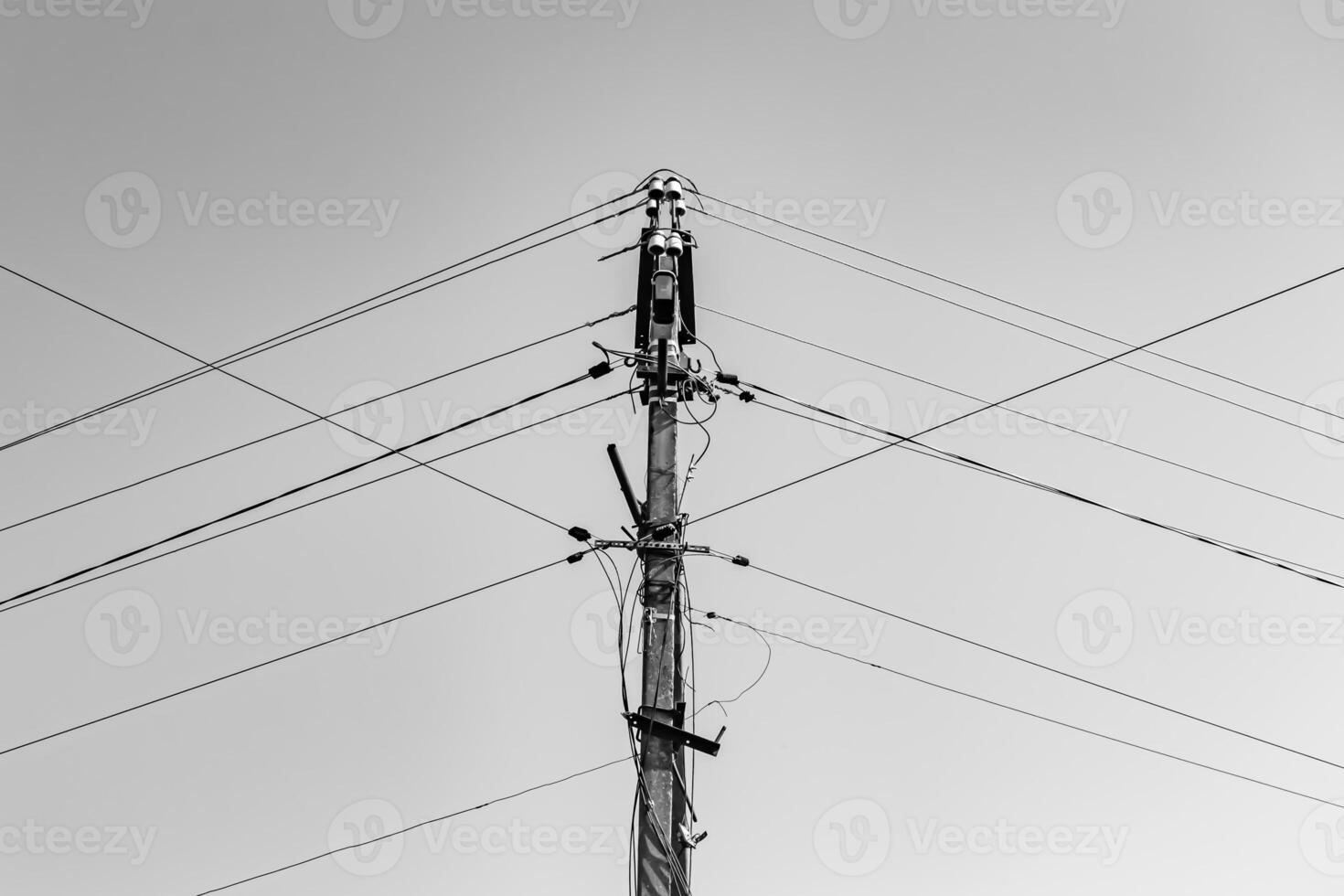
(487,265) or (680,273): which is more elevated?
(487,265)

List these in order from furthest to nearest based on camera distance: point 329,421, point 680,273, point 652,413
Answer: point 329,421, point 680,273, point 652,413

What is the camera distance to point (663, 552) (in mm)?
7934

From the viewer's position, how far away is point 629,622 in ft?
27.5

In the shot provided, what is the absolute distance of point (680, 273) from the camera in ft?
30.5

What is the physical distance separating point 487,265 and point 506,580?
3454 mm

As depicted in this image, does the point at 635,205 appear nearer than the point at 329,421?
Yes

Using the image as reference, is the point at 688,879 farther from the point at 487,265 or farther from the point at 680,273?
the point at 487,265

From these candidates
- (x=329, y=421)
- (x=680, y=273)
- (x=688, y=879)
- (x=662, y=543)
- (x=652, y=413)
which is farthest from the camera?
(x=329, y=421)

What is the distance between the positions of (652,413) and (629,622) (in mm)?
1641

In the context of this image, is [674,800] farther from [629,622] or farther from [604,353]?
[604,353]

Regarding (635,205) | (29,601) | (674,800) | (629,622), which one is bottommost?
(674,800)

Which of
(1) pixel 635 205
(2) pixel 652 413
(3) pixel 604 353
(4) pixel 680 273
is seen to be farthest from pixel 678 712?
(1) pixel 635 205

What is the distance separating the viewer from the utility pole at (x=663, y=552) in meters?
7.21

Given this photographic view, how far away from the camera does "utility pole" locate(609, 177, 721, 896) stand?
721 centimetres
